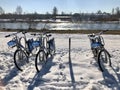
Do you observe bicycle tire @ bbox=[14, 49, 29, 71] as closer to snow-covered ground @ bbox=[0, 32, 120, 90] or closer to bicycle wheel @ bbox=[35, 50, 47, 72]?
snow-covered ground @ bbox=[0, 32, 120, 90]

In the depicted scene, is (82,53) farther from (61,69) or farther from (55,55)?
(61,69)

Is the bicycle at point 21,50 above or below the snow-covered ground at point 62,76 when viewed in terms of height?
above

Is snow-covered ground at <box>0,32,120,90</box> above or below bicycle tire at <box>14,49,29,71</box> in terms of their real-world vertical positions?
below

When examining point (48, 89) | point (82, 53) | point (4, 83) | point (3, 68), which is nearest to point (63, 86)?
point (48, 89)

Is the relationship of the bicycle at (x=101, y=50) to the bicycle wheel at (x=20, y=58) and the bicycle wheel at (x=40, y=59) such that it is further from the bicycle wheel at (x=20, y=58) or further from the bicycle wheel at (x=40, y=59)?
the bicycle wheel at (x=20, y=58)

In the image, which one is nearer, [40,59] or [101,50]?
[101,50]

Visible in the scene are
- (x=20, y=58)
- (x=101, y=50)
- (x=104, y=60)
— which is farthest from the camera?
(x=104, y=60)

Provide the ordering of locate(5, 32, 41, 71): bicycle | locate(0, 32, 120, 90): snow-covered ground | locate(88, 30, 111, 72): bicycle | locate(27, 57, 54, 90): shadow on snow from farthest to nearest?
locate(5, 32, 41, 71): bicycle
locate(88, 30, 111, 72): bicycle
locate(27, 57, 54, 90): shadow on snow
locate(0, 32, 120, 90): snow-covered ground

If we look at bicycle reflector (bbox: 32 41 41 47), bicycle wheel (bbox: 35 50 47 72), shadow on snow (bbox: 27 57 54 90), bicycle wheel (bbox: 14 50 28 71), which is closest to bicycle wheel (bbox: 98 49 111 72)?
shadow on snow (bbox: 27 57 54 90)

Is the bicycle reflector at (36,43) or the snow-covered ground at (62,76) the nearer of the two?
the snow-covered ground at (62,76)

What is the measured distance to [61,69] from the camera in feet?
33.0

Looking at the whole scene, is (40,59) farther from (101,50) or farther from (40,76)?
→ (101,50)

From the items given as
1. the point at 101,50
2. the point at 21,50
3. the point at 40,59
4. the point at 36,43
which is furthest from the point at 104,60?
the point at 21,50

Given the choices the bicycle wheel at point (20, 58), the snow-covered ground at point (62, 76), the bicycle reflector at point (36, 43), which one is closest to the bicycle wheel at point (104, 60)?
the snow-covered ground at point (62, 76)
